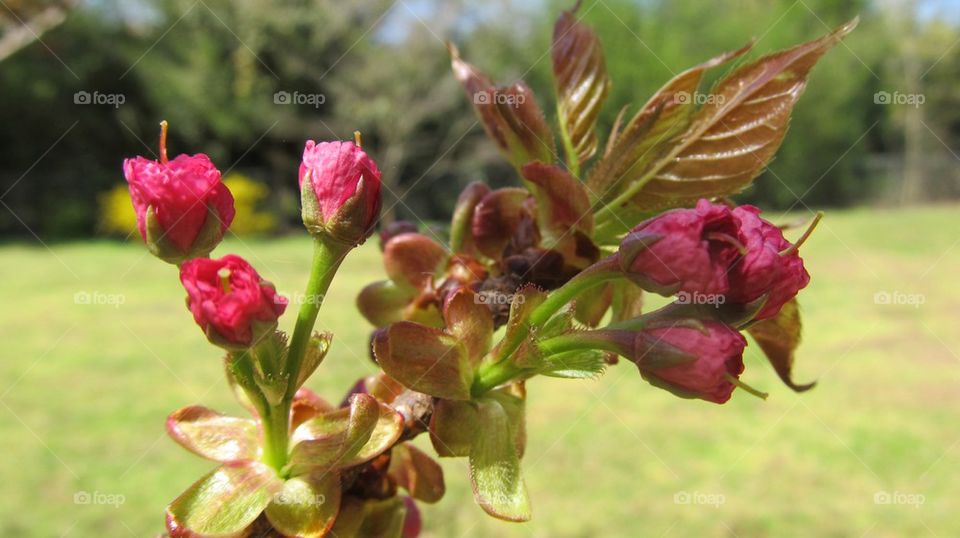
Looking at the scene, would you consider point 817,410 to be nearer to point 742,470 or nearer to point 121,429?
point 742,470

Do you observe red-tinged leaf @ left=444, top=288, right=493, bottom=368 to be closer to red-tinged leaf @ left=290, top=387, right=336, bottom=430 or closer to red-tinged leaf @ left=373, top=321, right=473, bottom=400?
red-tinged leaf @ left=373, top=321, right=473, bottom=400

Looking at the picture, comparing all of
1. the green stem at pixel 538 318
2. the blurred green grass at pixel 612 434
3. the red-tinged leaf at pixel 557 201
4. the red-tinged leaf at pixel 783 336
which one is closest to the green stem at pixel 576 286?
the green stem at pixel 538 318

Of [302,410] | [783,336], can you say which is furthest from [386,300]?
[783,336]

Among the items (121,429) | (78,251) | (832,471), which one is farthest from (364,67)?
(832,471)

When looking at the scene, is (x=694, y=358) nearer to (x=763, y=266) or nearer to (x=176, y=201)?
(x=763, y=266)

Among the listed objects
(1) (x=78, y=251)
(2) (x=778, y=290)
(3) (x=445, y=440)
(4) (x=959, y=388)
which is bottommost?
(1) (x=78, y=251)

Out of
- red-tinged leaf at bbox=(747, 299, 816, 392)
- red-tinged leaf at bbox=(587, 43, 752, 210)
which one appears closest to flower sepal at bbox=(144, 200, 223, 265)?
red-tinged leaf at bbox=(587, 43, 752, 210)
